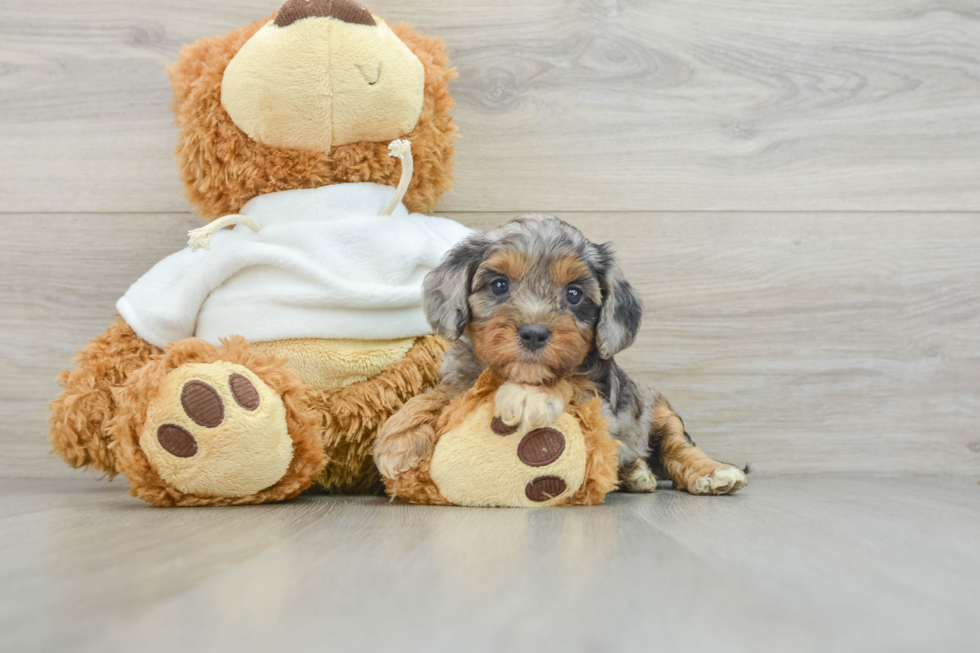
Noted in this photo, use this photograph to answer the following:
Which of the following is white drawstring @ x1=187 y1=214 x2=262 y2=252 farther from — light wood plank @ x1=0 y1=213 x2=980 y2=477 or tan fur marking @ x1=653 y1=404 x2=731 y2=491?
tan fur marking @ x1=653 y1=404 x2=731 y2=491

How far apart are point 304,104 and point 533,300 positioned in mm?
730

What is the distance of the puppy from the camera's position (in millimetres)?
1503

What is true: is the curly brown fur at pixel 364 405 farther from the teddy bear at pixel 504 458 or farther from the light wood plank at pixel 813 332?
the light wood plank at pixel 813 332

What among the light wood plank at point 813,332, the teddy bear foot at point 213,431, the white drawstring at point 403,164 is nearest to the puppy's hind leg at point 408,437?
the teddy bear foot at point 213,431

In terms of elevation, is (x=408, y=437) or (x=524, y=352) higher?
(x=524, y=352)

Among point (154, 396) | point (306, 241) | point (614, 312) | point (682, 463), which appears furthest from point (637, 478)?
point (154, 396)

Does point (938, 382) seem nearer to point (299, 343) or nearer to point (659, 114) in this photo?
point (659, 114)

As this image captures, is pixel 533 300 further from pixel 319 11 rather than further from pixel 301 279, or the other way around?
pixel 319 11

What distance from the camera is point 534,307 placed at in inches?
60.5

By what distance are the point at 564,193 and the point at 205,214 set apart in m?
1.03

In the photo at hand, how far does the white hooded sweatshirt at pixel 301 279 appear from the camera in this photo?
1764 millimetres

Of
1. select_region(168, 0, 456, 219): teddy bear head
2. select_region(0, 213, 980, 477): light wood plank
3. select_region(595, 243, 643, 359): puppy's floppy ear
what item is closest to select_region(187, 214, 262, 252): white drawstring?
select_region(168, 0, 456, 219): teddy bear head

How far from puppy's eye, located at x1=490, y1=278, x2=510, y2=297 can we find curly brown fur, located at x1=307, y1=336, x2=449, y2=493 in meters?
0.33

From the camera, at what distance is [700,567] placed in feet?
3.34
